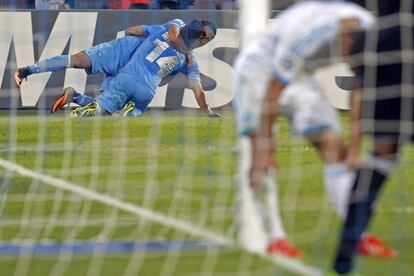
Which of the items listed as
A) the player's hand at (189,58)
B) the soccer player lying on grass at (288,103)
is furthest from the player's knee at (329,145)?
the player's hand at (189,58)

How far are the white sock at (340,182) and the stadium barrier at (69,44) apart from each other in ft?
27.7

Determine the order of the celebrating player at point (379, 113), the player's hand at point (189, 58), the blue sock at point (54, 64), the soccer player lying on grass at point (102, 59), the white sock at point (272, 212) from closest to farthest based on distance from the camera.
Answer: the celebrating player at point (379, 113), the white sock at point (272, 212), the player's hand at point (189, 58), the soccer player lying on grass at point (102, 59), the blue sock at point (54, 64)

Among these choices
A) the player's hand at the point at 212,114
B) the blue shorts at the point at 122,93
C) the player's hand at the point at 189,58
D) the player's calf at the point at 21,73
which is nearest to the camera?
the player's calf at the point at 21,73

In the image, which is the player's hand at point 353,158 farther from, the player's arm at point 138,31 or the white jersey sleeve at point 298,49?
the player's arm at point 138,31

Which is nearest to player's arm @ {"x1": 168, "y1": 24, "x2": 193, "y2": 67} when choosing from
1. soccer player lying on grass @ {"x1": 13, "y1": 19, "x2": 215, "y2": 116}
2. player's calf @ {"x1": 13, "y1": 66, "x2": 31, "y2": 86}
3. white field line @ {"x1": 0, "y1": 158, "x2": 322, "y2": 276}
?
soccer player lying on grass @ {"x1": 13, "y1": 19, "x2": 215, "y2": 116}

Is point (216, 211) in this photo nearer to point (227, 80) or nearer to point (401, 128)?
point (401, 128)

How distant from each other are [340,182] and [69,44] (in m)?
9.12

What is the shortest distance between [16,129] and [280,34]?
7.53 metres

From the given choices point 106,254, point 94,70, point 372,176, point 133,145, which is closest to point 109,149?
point 133,145

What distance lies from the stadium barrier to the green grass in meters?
1.79

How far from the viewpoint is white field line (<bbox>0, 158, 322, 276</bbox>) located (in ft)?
23.0

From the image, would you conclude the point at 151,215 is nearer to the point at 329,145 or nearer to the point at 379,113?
the point at 329,145

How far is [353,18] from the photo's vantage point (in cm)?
670

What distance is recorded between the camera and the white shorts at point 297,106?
22.6ft
